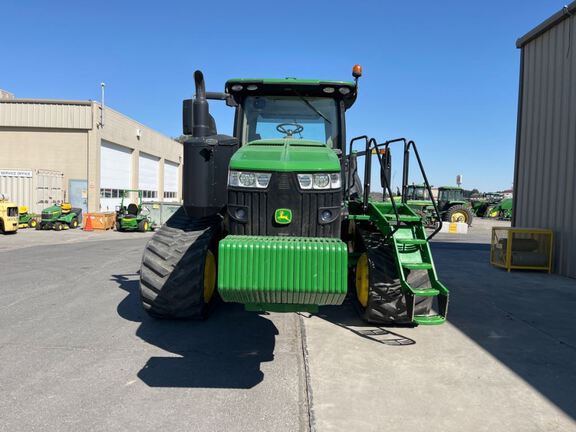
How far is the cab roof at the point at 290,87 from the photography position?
459 centimetres

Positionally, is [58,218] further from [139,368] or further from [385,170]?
[385,170]

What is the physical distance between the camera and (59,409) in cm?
299

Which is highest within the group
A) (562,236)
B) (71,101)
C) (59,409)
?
(71,101)

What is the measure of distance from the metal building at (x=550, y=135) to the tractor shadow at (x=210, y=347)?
7.44 metres

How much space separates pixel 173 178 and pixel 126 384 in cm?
3891

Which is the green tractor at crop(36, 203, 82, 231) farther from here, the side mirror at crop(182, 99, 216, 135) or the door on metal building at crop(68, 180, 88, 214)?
the side mirror at crop(182, 99, 216, 135)

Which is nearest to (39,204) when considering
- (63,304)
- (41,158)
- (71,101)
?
(41,158)

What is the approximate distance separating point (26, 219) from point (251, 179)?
1957 centimetres

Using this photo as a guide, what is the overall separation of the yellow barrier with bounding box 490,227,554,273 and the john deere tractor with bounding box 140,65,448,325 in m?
4.82

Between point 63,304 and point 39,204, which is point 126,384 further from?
point 39,204

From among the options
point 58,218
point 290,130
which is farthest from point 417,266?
point 58,218

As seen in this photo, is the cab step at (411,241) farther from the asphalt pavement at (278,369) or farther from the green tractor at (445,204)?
the green tractor at (445,204)

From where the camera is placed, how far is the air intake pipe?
13.4 ft

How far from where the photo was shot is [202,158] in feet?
13.6
